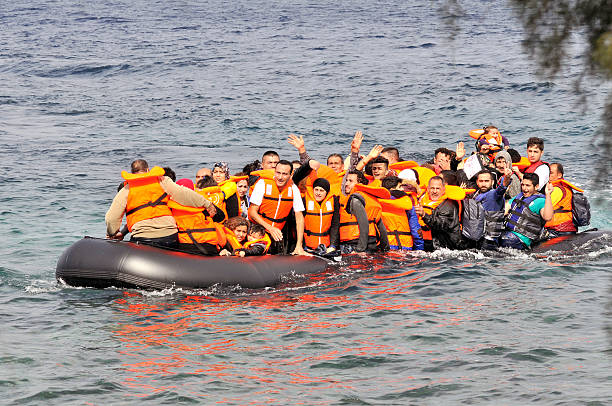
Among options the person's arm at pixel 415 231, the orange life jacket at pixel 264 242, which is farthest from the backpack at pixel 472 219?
the orange life jacket at pixel 264 242

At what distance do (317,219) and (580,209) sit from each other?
3736mm

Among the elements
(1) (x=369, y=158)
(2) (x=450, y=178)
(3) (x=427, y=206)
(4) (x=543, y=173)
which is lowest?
(3) (x=427, y=206)

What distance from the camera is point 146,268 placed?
912 cm

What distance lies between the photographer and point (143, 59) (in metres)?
35.0

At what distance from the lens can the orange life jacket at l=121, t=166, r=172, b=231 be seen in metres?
9.23

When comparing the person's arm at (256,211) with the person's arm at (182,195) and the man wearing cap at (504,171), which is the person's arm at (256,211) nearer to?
the person's arm at (182,195)

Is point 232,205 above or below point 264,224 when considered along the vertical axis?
above

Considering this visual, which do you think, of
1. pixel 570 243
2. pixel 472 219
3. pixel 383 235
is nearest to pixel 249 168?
pixel 383 235

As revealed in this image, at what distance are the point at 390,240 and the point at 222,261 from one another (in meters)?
2.49

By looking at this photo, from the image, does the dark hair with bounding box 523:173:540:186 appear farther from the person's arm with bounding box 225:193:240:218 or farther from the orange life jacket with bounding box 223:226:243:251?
the orange life jacket with bounding box 223:226:243:251

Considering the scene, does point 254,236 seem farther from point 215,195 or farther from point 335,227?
point 335,227

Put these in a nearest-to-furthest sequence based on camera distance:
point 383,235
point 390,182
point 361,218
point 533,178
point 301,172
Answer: point 361,218 → point 301,172 → point 383,235 → point 390,182 → point 533,178

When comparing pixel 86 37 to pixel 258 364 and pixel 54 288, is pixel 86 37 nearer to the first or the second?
pixel 54 288

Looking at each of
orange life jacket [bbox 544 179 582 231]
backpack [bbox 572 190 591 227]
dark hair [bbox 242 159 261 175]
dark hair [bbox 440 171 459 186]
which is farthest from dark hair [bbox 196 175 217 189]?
backpack [bbox 572 190 591 227]
